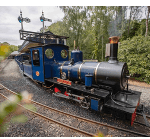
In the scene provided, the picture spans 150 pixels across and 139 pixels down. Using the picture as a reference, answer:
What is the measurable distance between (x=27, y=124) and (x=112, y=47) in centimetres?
469

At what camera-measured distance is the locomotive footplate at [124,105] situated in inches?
133

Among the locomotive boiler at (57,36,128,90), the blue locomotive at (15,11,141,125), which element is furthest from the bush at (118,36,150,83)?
the locomotive boiler at (57,36,128,90)

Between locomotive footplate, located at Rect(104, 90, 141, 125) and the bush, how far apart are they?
19.5 feet

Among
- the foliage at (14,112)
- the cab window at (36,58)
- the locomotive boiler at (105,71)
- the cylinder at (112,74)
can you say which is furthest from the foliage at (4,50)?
the cab window at (36,58)

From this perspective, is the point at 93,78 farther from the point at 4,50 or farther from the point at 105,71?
the point at 4,50

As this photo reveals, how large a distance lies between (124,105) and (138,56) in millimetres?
7815

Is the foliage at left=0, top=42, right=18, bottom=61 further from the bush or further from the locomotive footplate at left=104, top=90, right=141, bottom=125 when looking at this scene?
the bush


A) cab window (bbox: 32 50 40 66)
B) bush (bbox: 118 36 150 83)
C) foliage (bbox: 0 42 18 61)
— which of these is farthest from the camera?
bush (bbox: 118 36 150 83)

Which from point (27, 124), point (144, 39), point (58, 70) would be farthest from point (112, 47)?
point (144, 39)

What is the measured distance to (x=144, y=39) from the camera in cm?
988

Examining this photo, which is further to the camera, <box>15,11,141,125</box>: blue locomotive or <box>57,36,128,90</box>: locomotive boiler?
<box>57,36,128,90</box>: locomotive boiler

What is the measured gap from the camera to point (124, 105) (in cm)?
358

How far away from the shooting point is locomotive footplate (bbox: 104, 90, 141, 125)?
3.38 meters

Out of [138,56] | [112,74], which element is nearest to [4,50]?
[112,74]
